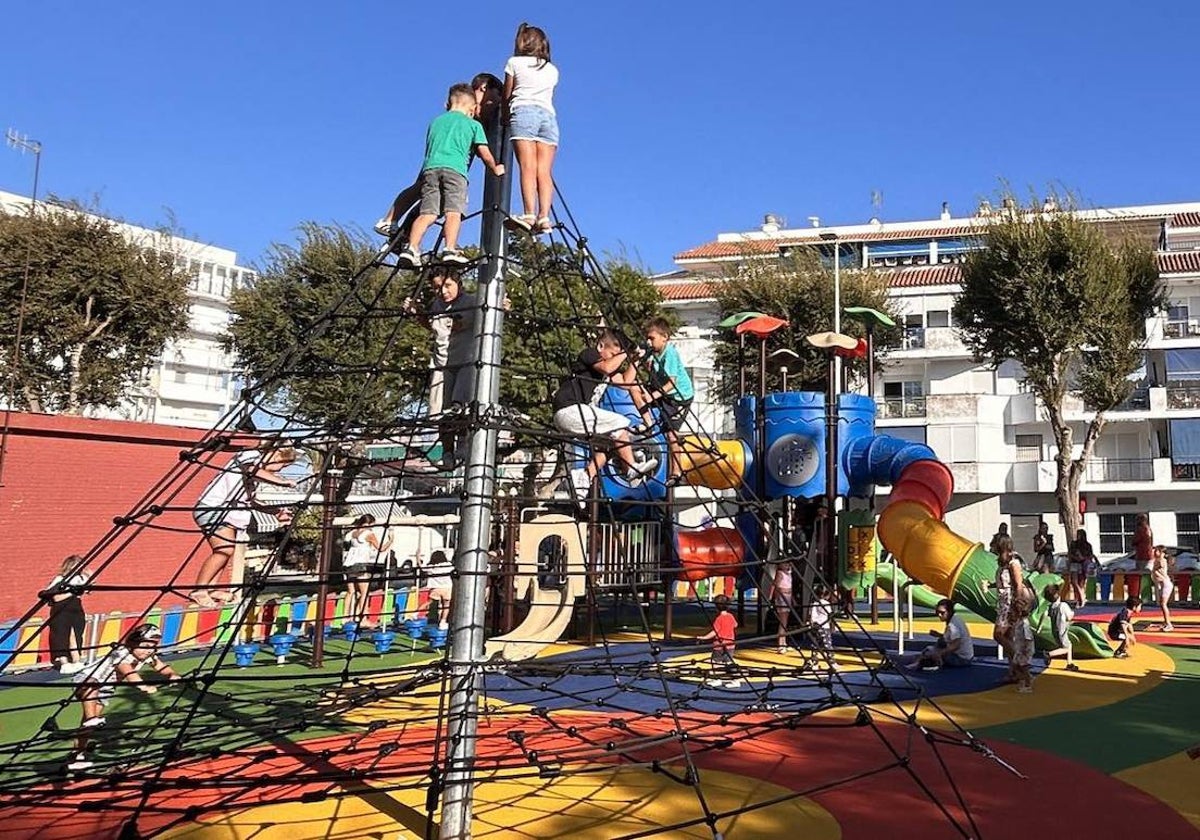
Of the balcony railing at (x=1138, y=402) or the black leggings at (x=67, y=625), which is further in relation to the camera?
the balcony railing at (x=1138, y=402)

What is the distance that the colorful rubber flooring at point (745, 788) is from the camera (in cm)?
552

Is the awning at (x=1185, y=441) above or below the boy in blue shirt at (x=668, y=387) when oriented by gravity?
above

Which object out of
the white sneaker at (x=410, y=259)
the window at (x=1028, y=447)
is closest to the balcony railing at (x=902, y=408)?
the window at (x=1028, y=447)

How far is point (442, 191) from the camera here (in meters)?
5.78

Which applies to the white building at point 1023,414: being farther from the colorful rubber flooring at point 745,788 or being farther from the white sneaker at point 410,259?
the white sneaker at point 410,259

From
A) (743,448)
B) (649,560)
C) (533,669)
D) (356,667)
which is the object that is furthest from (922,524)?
(533,669)

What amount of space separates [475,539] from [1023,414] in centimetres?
3803

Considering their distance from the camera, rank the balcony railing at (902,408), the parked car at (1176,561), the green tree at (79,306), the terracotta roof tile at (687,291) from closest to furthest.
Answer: the green tree at (79,306) → the parked car at (1176,561) → the balcony railing at (902,408) → the terracotta roof tile at (687,291)

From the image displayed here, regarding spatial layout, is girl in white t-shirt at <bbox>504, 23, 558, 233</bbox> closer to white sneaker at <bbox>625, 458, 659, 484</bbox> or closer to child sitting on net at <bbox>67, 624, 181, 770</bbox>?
white sneaker at <bbox>625, 458, 659, 484</bbox>

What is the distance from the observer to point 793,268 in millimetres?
32938

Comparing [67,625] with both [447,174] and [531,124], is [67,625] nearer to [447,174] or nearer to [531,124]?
[447,174]

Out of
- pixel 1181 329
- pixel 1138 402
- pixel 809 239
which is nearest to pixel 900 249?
pixel 809 239

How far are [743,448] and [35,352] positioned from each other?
73.5ft

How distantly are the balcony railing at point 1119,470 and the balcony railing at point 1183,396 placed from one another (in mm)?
2472
